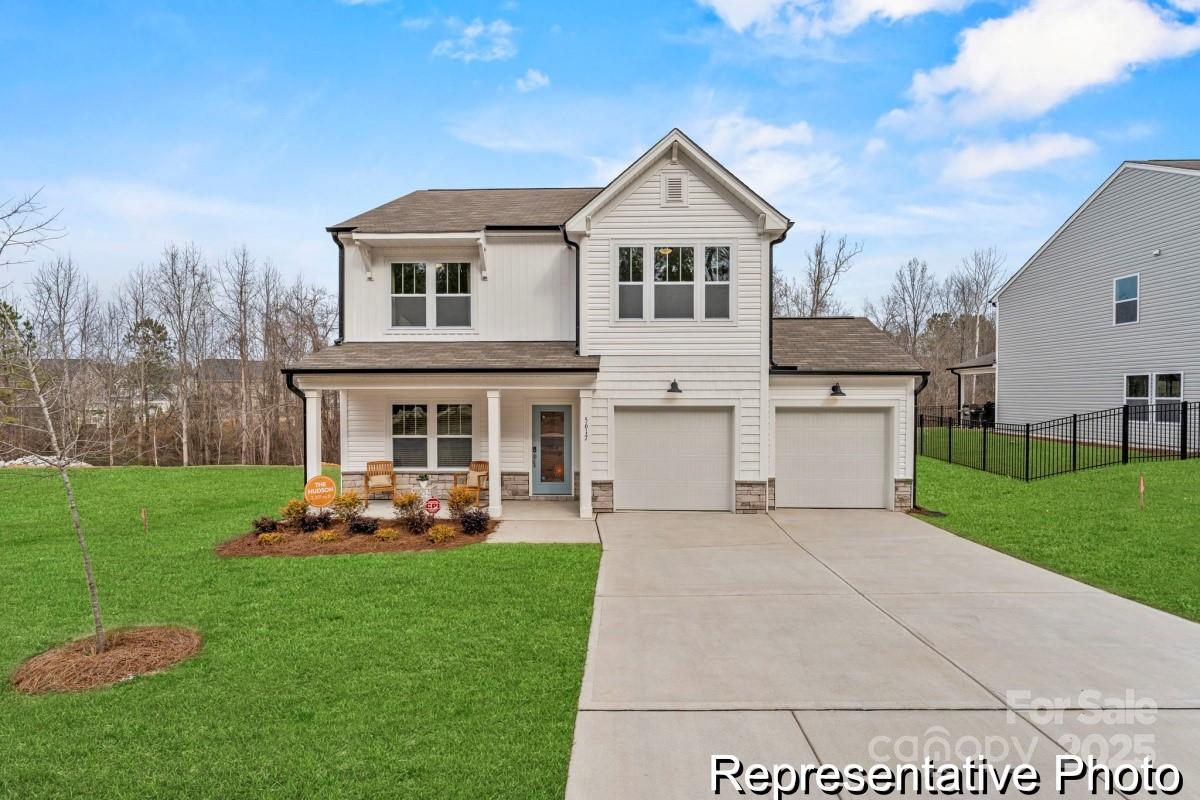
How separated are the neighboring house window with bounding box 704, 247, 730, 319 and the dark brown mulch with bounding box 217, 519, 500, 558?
6129 mm

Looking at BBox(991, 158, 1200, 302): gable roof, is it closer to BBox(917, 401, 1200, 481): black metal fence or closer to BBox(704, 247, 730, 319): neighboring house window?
Result: BBox(917, 401, 1200, 481): black metal fence

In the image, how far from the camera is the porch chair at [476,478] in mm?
11406

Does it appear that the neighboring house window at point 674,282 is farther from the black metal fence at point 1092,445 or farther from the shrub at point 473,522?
the black metal fence at point 1092,445

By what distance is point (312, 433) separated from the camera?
10242 mm

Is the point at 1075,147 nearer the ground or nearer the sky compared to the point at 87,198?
nearer the sky

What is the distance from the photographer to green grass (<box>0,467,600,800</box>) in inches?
120

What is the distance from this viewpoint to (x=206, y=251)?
88.7ft

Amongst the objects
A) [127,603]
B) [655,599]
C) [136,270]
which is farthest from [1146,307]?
[136,270]

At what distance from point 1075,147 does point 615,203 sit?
85.8 feet

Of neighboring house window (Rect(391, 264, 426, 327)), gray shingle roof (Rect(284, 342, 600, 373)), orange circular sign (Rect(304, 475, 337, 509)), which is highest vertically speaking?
neighboring house window (Rect(391, 264, 426, 327))

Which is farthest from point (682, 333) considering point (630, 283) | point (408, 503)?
point (408, 503)

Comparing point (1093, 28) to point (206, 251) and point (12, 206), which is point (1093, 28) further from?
point (206, 251)

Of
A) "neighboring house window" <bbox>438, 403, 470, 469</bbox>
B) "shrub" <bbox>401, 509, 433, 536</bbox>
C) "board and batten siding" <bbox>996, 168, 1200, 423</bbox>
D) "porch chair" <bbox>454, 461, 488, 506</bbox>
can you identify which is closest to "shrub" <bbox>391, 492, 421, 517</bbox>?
"shrub" <bbox>401, 509, 433, 536</bbox>

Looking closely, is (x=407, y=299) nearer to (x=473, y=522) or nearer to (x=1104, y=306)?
(x=473, y=522)
